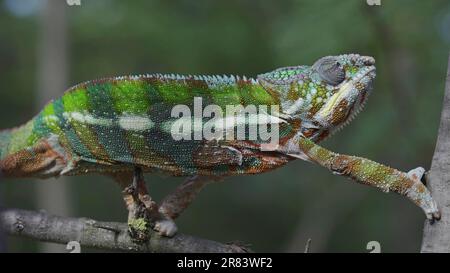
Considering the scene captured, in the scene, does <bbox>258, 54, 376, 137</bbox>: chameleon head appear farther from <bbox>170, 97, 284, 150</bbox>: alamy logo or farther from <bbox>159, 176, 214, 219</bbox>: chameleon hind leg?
<bbox>159, 176, 214, 219</bbox>: chameleon hind leg

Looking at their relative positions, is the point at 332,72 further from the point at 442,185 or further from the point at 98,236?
the point at 98,236

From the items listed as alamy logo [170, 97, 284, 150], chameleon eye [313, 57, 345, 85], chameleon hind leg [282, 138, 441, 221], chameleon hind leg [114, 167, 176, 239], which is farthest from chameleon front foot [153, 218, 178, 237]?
chameleon eye [313, 57, 345, 85]

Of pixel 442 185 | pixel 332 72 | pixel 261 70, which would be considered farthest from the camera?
pixel 261 70

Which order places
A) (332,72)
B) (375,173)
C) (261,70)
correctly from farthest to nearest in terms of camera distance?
(261,70)
(332,72)
(375,173)

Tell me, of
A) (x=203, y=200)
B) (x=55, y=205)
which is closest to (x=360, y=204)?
(x=203, y=200)

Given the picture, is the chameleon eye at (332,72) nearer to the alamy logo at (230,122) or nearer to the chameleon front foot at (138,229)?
the alamy logo at (230,122)

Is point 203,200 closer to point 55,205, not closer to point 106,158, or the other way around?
point 55,205

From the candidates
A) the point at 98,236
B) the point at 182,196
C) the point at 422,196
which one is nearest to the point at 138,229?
the point at 98,236
